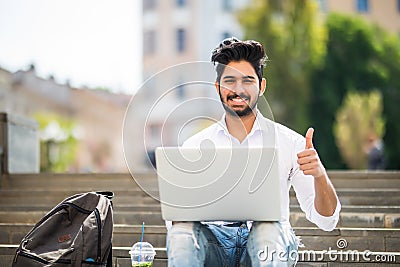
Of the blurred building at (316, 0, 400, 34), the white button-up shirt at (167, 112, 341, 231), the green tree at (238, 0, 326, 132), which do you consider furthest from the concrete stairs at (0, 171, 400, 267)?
the blurred building at (316, 0, 400, 34)

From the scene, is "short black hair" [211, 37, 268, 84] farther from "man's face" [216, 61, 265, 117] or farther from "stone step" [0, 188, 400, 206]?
"stone step" [0, 188, 400, 206]

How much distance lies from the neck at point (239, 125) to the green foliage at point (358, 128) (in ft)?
61.6

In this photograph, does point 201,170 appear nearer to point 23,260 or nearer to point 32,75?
point 23,260

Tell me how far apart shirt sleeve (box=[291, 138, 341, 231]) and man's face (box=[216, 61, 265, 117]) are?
0.94 feet

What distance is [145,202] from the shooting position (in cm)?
644

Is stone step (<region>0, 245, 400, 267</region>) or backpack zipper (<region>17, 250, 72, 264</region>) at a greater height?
backpack zipper (<region>17, 250, 72, 264</region>)

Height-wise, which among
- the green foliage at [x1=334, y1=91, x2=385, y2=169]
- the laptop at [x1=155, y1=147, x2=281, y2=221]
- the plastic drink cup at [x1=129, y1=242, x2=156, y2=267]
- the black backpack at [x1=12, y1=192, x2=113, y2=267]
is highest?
the green foliage at [x1=334, y1=91, x2=385, y2=169]

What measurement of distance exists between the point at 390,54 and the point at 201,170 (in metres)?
28.2

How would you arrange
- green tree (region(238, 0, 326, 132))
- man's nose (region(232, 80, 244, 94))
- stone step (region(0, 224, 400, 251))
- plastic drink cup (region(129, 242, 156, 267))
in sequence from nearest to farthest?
man's nose (region(232, 80, 244, 94)) < plastic drink cup (region(129, 242, 156, 267)) < stone step (region(0, 224, 400, 251)) < green tree (region(238, 0, 326, 132))

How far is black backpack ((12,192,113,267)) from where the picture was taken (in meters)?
3.30

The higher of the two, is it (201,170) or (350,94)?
(350,94)

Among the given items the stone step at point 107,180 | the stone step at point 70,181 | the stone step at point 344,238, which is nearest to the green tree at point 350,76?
the stone step at point 107,180

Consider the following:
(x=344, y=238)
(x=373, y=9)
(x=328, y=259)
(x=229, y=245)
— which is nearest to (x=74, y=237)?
(x=229, y=245)

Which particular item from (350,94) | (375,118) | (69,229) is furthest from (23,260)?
(350,94)
